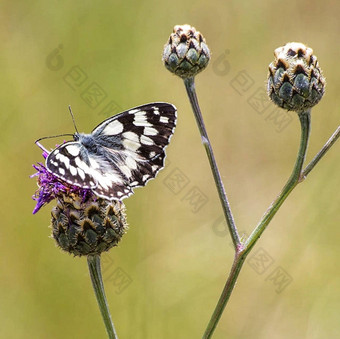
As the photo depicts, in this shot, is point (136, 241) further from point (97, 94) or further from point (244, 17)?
point (244, 17)

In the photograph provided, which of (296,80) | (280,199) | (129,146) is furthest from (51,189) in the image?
(296,80)

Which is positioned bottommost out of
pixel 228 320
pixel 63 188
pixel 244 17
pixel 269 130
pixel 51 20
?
pixel 228 320

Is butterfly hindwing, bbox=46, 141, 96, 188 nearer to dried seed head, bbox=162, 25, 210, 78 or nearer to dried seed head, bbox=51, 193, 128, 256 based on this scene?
dried seed head, bbox=51, 193, 128, 256

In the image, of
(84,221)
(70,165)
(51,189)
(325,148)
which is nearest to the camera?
(325,148)

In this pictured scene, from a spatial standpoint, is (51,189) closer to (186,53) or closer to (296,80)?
(186,53)

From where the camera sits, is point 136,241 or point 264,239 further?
point 264,239

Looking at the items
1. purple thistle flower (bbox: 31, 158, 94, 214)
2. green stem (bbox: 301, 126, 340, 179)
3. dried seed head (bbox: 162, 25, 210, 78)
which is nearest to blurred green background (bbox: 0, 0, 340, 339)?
purple thistle flower (bbox: 31, 158, 94, 214)

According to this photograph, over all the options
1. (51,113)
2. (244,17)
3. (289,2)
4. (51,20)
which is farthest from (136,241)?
(289,2)
